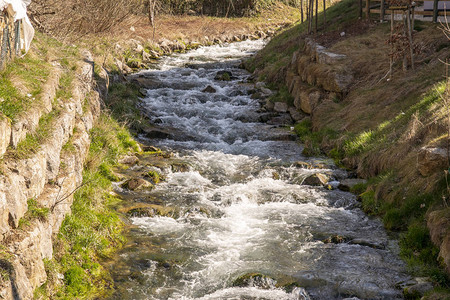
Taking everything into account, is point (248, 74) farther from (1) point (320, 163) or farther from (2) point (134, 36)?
(1) point (320, 163)

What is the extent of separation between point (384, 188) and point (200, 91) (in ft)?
41.4

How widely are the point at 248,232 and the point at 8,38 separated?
6.12 meters

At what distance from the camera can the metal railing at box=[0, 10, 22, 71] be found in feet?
31.0

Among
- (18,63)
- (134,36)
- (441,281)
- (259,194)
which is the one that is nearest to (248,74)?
(134,36)

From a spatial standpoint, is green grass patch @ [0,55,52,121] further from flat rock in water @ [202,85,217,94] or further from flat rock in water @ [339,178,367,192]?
flat rock in water @ [202,85,217,94]

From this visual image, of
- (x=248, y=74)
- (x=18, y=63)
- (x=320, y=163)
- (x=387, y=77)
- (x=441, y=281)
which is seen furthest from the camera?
(x=248, y=74)

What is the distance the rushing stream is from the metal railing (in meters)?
3.91

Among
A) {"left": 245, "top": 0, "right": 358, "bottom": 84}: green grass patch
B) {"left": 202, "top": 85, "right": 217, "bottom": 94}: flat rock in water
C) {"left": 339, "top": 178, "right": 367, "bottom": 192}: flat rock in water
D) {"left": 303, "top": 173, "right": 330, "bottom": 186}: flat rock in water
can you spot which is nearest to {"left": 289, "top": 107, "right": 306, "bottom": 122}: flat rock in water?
{"left": 245, "top": 0, "right": 358, "bottom": 84}: green grass patch

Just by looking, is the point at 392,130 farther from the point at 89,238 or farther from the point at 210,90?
the point at 210,90

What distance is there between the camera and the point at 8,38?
9945 mm

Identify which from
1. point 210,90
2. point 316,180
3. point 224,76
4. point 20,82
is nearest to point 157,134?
point 210,90

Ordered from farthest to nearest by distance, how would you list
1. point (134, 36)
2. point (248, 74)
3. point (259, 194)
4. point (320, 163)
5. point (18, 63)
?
point (134, 36)
point (248, 74)
point (320, 163)
point (259, 194)
point (18, 63)

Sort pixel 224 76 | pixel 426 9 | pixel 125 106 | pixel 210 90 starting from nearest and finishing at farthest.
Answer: pixel 125 106 < pixel 426 9 < pixel 210 90 < pixel 224 76

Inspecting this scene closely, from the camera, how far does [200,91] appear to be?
881 inches
